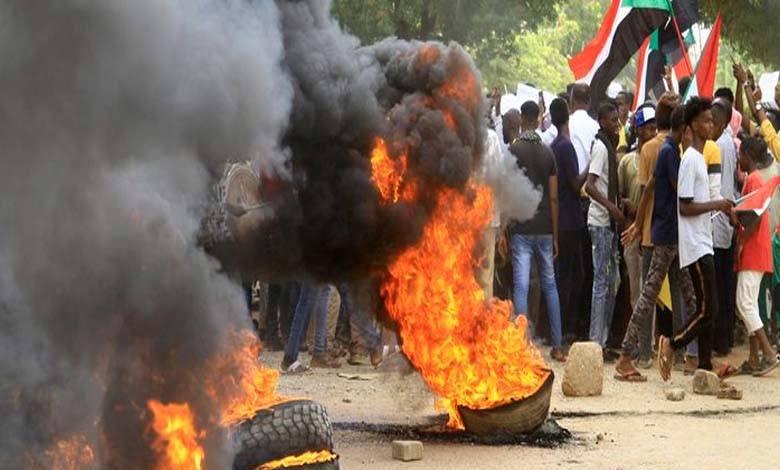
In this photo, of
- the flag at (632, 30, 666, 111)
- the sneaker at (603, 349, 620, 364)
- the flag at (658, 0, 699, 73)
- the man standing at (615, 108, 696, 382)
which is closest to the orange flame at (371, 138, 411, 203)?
the man standing at (615, 108, 696, 382)

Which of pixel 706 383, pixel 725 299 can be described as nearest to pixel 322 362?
pixel 706 383

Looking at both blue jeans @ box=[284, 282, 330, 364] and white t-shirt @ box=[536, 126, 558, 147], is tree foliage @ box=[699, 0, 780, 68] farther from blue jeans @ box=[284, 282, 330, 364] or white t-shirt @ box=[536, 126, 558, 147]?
blue jeans @ box=[284, 282, 330, 364]

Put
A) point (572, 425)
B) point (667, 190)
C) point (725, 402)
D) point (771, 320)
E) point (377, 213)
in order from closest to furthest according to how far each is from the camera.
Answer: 1. point (377, 213)
2. point (572, 425)
3. point (725, 402)
4. point (667, 190)
5. point (771, 320)

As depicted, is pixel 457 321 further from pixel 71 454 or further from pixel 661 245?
pixel 71 454

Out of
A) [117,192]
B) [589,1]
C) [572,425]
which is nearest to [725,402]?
[572,425]

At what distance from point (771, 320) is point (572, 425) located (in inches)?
227

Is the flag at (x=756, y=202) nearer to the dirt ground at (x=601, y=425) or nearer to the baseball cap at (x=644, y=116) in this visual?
the baseball cap at (x=644, y=116)

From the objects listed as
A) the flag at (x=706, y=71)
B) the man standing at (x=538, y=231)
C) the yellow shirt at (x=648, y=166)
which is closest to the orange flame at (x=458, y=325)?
the yellow shirt at (x=648, y=166)

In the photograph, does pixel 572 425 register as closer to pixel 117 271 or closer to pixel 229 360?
pixel 229 360

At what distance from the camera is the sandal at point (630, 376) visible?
38.7 ft

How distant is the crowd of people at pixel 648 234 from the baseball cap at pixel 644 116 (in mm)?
20

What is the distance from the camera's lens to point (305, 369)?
39.6 ft

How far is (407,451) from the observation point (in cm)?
812

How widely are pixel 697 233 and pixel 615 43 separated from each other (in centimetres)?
556
